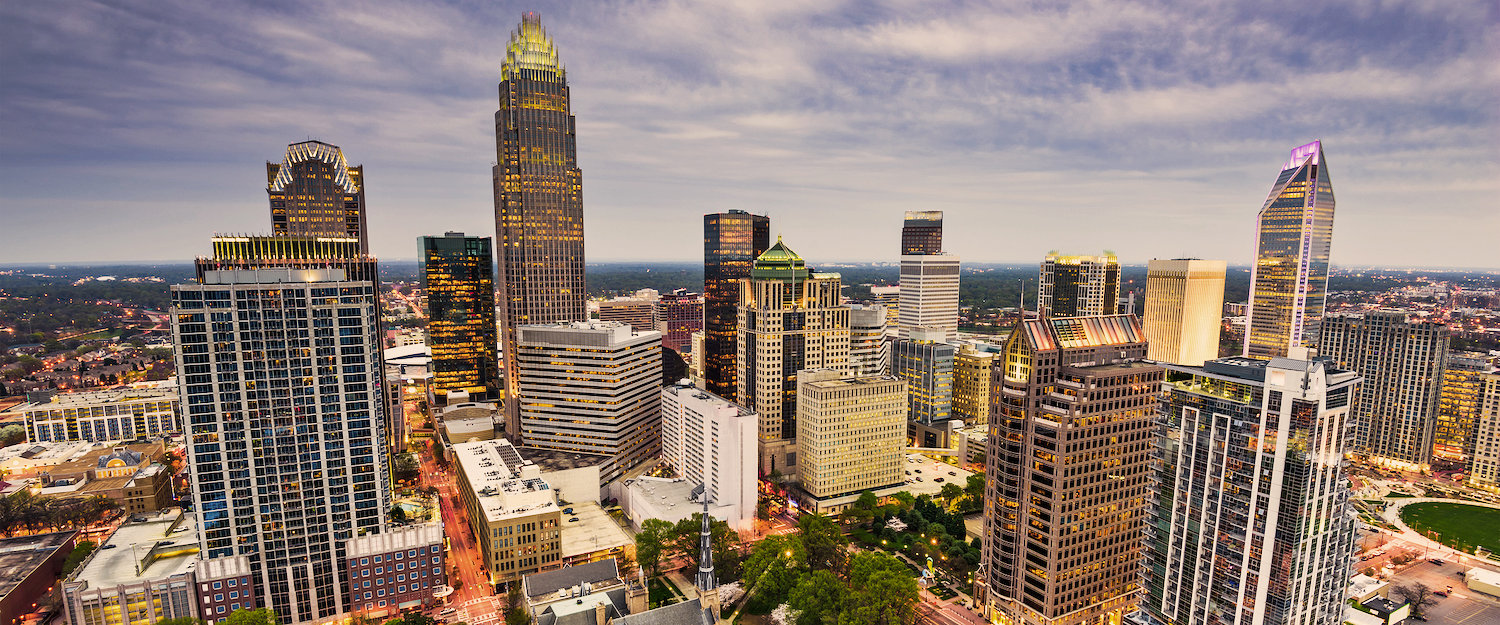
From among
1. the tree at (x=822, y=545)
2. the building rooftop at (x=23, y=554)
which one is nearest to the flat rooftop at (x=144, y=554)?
the building rooftop at (x=23, y=554)

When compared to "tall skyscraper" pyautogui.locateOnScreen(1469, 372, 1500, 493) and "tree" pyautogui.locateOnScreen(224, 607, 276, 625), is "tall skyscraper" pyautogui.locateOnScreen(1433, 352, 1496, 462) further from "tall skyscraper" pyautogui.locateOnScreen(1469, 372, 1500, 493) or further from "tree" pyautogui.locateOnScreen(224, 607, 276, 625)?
"tree" pyautogui.locateOnScreen(224, 607, 276, 625)

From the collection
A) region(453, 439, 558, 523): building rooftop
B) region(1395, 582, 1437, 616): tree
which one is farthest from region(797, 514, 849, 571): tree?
region(1395, 582, 1437, 616): tree

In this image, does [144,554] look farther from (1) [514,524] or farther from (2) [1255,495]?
(2) [1255,495]

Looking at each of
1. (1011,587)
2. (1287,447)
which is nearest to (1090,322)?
(1287,447)

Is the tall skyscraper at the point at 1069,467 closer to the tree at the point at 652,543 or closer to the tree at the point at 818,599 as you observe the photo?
the tree at the point at 818,599

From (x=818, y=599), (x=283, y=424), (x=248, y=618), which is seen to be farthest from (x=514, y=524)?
(x=818, y=599)

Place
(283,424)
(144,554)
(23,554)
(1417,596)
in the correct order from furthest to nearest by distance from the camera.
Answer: (1417,596) < (23,554) < (144,554) < (283,424)

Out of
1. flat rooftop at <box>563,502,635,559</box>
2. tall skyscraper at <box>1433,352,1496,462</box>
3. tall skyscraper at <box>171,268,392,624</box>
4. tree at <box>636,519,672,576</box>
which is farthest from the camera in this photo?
tall skyscraper at <box>1433,352,1496,462</box>
